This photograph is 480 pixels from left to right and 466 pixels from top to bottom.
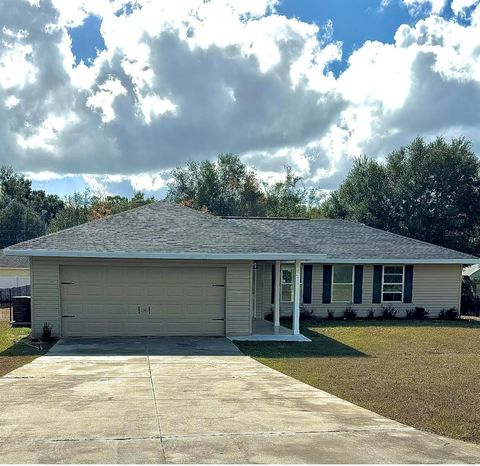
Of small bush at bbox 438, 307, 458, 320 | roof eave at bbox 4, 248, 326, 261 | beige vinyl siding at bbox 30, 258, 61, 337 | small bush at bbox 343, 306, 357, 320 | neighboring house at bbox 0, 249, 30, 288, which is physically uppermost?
roof eave at bbox 4, 248, 326, 261

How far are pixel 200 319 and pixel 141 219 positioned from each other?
397cm

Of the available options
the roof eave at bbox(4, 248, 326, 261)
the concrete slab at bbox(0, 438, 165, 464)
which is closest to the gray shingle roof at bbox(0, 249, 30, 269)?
the roof eave at bbox(4, 248, 326, 261)

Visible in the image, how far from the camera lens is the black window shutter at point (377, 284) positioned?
2047 cm

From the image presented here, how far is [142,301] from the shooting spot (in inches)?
561

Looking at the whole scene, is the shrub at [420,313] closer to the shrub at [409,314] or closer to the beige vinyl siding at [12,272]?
the shrub at [409,314]

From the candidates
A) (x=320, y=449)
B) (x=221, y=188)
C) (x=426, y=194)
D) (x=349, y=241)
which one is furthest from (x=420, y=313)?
(x=221, y=188)

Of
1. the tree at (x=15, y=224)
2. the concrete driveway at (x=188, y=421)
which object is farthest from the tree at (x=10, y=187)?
the concrete driveway at (x=188, y=421)

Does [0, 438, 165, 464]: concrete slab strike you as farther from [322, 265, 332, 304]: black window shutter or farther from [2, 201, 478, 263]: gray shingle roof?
[322, 265, 332, 304]: black window shutter

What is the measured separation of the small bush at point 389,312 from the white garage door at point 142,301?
28.6 ft

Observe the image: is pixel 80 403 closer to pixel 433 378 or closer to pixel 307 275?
pixel 433 378

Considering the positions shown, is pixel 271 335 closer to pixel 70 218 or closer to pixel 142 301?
pixel 142 301

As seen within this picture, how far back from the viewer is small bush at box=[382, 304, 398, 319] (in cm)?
2041

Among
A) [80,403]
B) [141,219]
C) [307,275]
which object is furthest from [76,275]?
[307,275]

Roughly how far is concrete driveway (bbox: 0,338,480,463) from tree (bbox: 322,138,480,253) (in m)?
32.4
